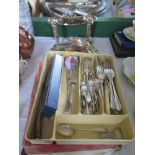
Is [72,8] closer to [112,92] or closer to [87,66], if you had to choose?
[87,66]

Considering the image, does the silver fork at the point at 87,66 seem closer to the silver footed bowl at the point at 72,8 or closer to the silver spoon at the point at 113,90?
the silver spoon at the point at 113,90

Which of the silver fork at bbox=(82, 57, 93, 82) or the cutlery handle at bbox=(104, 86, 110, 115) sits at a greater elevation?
the silver fork at bbox=(82, 57, 93, 82)

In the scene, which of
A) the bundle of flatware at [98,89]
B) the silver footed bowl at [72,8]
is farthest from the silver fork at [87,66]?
the silver footed bowl at [72,8]

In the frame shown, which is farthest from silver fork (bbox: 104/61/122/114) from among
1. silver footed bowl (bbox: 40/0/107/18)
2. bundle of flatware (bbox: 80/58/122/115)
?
silver footed bowl (bbox: 40/0/107/18)

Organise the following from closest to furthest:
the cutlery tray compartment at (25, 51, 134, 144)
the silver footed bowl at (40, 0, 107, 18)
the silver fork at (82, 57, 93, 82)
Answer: the cutlery tray compartment at (25, 51, 134, 144) < the silver fork at (82, 57, 93, 82) < the silver footed bowl at (40, 0, 107, 18)

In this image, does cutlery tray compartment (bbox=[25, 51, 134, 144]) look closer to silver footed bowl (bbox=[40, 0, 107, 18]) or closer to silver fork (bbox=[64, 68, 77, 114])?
silver fork (bbox=[64, 68, 77, 114])

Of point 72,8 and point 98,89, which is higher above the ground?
point 72,8

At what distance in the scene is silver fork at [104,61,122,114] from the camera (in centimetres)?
44

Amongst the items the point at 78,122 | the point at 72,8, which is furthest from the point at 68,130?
the point at 72,8

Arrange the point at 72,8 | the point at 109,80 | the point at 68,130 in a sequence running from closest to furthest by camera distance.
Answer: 1. the point at 68,130
2. the point at 109,80
3. the point at 72,8

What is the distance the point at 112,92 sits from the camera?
1.56 feet

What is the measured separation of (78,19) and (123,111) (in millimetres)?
393

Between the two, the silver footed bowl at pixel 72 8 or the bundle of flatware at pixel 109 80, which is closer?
the bundle of flatware at pixel 109 80

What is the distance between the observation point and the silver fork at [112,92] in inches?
17.2
